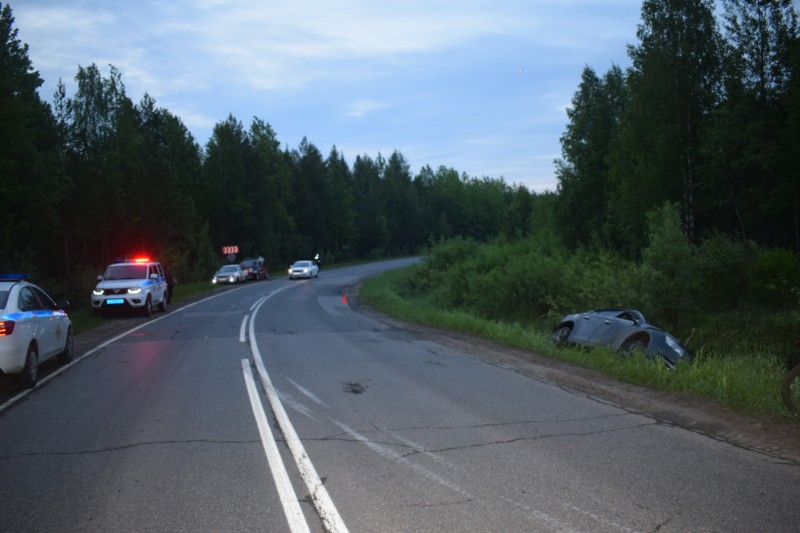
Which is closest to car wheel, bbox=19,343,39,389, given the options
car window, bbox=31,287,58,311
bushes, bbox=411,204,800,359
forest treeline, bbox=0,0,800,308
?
car window, bbox=31,287,58,311

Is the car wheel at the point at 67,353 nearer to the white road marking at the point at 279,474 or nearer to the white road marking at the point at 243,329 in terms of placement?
the white road marking at the point at 243,329

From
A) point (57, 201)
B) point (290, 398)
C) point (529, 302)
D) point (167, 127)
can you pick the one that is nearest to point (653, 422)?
point (290, 398)

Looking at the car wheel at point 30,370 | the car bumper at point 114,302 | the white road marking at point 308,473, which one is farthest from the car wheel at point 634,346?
the car bumper at point 114,302

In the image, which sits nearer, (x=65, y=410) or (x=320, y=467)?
(x=320, y=467)

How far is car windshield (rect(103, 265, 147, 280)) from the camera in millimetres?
24002

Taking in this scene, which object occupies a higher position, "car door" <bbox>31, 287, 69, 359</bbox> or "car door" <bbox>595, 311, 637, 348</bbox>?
"car door" <bbox>31, 287, 69, 359</bbox>

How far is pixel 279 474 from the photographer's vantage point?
5.61m

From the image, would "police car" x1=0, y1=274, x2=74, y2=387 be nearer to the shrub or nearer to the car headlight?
the car headlight

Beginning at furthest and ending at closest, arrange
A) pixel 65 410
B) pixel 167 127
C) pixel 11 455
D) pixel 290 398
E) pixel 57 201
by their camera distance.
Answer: pixel 167 127 → pixel 57 201 → pixel 290 398 → pixel 65 410 → pixel 11 455

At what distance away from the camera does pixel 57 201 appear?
40.8m

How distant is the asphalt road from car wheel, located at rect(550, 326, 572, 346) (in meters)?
3.28

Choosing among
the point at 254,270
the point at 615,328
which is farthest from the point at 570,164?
the point at 615,328

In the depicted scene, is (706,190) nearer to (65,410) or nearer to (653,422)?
(653,422)

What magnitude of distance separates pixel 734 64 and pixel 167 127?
61608 millimetres
